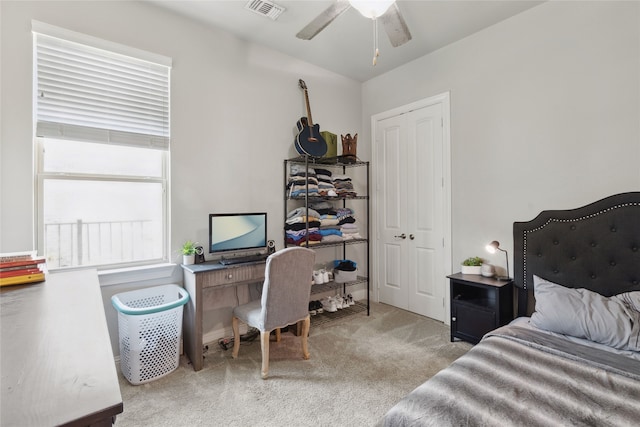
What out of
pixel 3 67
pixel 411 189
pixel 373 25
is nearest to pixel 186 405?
pixel 3 67

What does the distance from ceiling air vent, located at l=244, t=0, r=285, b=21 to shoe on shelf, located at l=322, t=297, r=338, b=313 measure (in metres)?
2.93

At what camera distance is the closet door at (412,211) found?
3.36 m

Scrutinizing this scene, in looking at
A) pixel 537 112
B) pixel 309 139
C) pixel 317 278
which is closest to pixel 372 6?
pixel 309 139

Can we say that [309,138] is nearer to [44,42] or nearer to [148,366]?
[44,42]

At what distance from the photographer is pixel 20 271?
1487mm

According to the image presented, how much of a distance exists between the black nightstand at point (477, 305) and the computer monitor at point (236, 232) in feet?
6.17

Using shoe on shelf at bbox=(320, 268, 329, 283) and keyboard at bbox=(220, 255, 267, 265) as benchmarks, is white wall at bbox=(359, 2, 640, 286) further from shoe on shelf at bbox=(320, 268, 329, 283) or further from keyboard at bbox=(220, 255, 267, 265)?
keyboard at bbox=(220, 255, 267, 265)

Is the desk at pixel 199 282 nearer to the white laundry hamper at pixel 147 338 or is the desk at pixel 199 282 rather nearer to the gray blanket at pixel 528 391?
the white laundry hamper at pixel 147 338

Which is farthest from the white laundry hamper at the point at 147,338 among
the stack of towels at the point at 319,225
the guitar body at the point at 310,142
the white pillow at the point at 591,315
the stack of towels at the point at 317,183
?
the white pillow at the point at 591,315

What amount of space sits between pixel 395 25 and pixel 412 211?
7.03 ft

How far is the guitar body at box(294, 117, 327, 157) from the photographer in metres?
3.24

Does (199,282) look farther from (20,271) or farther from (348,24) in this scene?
(348,24)

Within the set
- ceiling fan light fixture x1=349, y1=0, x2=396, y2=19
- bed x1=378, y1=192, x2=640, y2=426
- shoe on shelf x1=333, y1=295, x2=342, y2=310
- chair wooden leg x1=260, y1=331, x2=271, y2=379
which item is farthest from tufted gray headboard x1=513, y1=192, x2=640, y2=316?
chair wooden leg x1=260, y1=331, x2=271, y2=379

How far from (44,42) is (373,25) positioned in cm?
257
